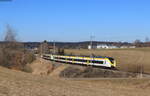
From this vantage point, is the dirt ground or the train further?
the train

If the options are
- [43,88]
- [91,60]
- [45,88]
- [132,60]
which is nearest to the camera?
[43,88]

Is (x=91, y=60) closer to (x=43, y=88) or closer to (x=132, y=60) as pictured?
(x=132, y=60)

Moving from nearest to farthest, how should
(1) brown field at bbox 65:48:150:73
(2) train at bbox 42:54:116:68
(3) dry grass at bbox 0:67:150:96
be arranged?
(3) dry grass at bbox 0:67:150:96 < (2) train at bbox 42:54:116:68 < (1) brown field at bbox 65:48:150:73

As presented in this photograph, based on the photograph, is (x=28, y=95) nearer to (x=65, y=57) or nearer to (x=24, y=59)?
(x=65, y=57)

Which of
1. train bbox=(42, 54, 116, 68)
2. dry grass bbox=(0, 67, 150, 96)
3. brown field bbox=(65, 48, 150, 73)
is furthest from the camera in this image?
brown field bbox=(65, 48, 150, 73)

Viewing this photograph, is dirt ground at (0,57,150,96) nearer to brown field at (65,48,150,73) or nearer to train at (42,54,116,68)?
train at (42,54,116,68)

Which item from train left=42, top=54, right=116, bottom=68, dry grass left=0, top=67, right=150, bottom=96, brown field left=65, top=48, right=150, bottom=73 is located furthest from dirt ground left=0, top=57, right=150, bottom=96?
brown field left=65, top=48, right=150, bottom=73

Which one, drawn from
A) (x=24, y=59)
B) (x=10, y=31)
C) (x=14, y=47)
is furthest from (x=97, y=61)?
(x=10, y=31)

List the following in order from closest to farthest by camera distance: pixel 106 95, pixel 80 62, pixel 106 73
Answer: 1. pixel 106 95
2. pixel 106 73
3. pixel 80 62

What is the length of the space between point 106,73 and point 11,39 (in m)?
53.0

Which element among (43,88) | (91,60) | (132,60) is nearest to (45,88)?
(43,88)

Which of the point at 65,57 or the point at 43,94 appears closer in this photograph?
the point at 43,94

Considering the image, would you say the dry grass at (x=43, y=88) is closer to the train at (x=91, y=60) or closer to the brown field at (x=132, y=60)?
the train at (x=91, y=60)

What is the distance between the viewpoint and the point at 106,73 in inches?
1797
